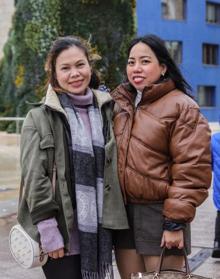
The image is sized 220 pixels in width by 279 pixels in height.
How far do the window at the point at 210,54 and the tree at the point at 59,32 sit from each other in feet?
66.7

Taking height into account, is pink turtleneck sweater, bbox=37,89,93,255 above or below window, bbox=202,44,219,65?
above

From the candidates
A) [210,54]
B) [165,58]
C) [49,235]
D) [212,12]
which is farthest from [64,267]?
[212,12]

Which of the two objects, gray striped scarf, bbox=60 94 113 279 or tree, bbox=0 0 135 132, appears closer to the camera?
gray striped scarf, bbox=60 94 113 279

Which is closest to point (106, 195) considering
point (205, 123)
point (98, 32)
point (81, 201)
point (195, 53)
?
point (81, 201)

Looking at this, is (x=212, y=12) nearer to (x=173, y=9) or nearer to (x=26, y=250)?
(x=173, y=9)

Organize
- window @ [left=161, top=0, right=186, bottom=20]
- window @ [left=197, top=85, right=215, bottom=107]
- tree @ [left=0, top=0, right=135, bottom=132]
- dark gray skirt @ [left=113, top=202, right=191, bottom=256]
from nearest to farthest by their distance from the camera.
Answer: dark gray skirt @ [left=113, top=202, right=191, bottom=256], tree @ [left=0, top=0, right=135, bottom=132], window @ [left=161, top=0, right=186, bottom=20], window @ [left=197, top=85, right=215, bottom=107]

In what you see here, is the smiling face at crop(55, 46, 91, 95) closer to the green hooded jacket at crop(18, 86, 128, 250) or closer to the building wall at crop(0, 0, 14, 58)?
the green hooded jacket at crop(18, 86, 128, 250)

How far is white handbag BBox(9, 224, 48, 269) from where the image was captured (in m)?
2.85

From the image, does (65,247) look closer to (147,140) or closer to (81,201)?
(81,201)

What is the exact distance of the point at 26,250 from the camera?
2.88 m

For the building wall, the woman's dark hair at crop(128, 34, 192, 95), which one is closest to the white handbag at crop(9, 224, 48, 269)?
the woman's dark hair at crop(128, 34, 192, 95)

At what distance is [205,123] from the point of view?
9.39 ft

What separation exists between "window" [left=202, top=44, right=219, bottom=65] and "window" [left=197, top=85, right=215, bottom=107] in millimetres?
1642

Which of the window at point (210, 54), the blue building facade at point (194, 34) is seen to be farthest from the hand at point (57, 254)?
the window at point (210, 54)
